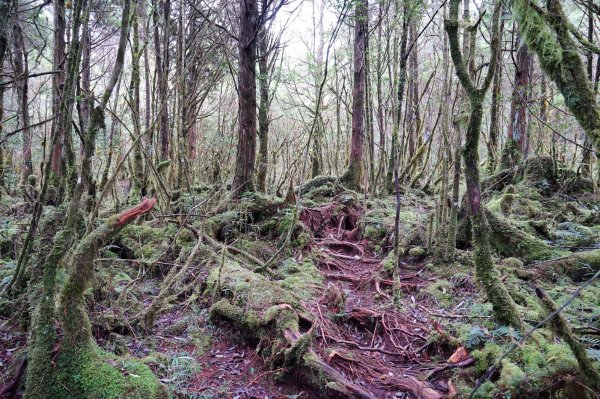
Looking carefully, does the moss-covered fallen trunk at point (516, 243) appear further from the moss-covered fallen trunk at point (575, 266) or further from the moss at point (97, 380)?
the moss at point (97, 380)

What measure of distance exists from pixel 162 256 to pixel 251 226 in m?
1.76

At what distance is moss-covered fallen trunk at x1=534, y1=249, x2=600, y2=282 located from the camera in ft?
14.4

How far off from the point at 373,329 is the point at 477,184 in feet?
6.09

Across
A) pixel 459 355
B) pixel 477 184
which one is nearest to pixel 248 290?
pixel 459 355

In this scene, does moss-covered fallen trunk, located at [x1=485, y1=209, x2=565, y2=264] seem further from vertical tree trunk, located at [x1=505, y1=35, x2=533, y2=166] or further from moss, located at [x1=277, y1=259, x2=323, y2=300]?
vertical tree trunk, located at [x1=505, y1=35, x2=533, y2=166]

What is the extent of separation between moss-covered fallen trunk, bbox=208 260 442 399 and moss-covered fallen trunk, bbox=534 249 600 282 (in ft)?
8.72

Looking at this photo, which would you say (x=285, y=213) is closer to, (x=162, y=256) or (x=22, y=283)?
(x=162, y=256)

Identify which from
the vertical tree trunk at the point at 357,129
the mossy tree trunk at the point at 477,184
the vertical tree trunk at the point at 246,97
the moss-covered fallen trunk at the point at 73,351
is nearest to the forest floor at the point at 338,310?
the mossy tree trunk at the point at 477,184

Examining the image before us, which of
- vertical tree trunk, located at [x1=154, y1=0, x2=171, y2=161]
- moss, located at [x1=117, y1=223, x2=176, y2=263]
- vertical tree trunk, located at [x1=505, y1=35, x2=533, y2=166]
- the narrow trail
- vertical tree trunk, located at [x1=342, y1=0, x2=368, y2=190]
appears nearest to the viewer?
the narrow trail

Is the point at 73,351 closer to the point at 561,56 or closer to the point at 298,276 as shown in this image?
the point at 298,276

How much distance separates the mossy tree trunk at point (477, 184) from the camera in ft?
10.2

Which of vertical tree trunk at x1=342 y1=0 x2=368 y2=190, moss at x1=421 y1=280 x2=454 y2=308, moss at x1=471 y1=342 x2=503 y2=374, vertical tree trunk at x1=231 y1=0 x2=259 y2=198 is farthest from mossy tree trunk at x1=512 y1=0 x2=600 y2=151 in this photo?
vertical tree trunk at x1=342 y1=0 x2=368 y2=190

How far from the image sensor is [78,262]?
2.50 meters

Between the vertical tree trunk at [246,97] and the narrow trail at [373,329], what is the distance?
2051 millimetres
